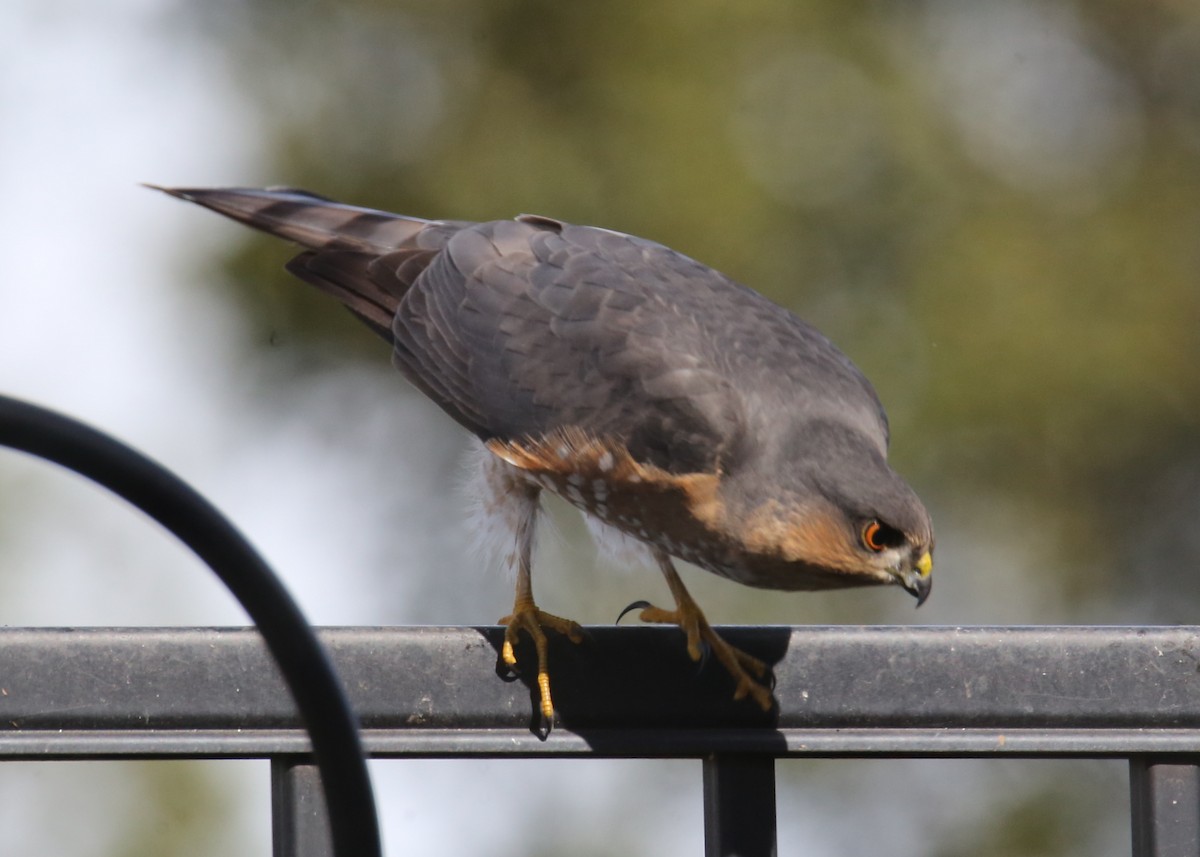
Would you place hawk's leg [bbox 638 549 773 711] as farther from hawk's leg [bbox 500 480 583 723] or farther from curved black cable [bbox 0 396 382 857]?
curved black cable [bbox 0 396 382 857]

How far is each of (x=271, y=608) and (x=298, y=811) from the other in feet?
2.68

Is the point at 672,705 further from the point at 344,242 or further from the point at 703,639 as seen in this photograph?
the point at 344,242

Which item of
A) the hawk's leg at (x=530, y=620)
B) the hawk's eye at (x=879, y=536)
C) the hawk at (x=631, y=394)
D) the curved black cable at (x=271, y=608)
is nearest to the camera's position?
the curved black cable at (x=271, y=608)

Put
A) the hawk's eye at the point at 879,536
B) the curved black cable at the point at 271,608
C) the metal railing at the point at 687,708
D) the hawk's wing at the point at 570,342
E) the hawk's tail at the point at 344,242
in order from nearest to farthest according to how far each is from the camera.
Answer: the curved black cable at the point at 271,608 → the metal railing at the point at 687,708 → the hawk's eye at the point at 879,536 → the hawk's wing at the point at 570,342 → the hawk's tail at the point at 344,242

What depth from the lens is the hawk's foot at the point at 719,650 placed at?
7.04 ft

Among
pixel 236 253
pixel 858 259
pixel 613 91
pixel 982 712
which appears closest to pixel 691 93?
pixel 613 91

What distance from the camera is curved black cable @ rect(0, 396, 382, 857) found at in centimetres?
129

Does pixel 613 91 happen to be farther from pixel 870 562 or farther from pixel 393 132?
pixel 870 562

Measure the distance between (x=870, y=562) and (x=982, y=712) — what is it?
73 cm

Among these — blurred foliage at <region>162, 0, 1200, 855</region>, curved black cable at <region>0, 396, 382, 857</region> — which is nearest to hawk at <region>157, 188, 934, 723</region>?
curved black cable at <region>0, 396, 382, 857</region>

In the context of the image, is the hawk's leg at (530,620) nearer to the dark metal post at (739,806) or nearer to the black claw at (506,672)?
the black claw at (506,672)

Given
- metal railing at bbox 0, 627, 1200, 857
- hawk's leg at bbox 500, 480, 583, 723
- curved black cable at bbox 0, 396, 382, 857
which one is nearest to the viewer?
curved black cable at bbox 0, 396, 382, 857

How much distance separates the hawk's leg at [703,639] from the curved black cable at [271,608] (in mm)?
891

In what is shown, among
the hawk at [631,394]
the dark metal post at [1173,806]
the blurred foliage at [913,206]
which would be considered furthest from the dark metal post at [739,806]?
the blurred foliage at [913,206]
